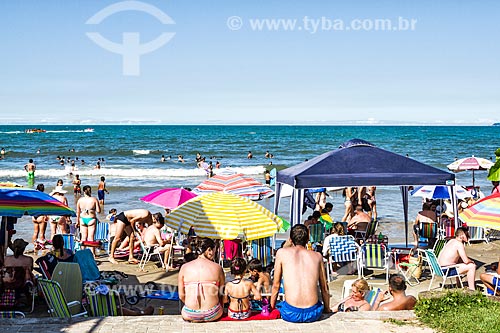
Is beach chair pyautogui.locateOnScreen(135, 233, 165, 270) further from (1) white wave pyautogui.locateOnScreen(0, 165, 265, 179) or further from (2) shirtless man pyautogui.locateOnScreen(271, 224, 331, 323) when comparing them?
(1) white wave pyautogui.locateOnScreen(0, 165, 265, 179)

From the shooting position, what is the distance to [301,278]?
5199 mm

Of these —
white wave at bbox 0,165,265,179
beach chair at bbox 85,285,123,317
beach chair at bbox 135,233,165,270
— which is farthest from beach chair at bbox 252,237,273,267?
white wave at bbox 0,165,265,179

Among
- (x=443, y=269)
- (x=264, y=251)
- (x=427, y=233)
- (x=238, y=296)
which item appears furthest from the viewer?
(x=427, y=233)

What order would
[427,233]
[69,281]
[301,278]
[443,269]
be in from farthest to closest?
1. [427,233]
2. [443,269]
3. [69,281]
4. [301,278]

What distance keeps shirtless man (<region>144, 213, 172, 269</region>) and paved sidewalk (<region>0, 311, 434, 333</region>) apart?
4.06 m

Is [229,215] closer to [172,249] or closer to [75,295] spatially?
[75,295]

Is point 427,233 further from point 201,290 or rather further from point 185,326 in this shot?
point 185,326

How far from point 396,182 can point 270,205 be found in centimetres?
929

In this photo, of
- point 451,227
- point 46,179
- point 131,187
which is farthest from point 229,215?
point 46,179

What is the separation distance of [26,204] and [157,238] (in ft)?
9.94

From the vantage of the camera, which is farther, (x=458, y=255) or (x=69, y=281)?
(x=458, y=255)

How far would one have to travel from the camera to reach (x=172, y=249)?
9.79m

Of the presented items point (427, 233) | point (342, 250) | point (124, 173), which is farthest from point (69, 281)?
point (124, 173)

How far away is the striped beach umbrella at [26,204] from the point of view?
6676mm
